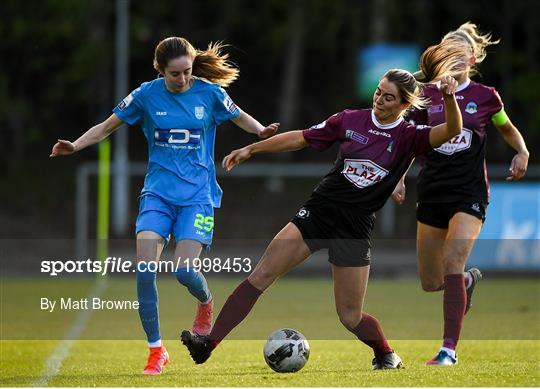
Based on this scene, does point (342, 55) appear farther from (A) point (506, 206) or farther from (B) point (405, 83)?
(B) point (405, 83)

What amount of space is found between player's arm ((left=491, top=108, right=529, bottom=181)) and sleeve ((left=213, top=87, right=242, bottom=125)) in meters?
1.95

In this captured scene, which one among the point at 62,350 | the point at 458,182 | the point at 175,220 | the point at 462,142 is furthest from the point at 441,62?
the point at 62,350

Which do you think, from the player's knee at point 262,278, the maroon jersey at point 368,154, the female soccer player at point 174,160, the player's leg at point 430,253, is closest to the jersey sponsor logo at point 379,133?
the maroon jersey at point 368,154

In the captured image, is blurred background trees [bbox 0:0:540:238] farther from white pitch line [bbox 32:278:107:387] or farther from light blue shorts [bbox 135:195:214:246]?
light blue shorts [bbox 135:195:214:246]

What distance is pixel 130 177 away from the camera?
86.5 feet

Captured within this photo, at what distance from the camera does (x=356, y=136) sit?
7496 millimetres

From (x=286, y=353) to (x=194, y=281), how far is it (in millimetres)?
805

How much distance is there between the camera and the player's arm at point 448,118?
7.16 meters

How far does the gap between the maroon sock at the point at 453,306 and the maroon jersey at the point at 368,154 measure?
876 mm

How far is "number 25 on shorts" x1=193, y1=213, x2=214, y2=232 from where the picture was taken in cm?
767

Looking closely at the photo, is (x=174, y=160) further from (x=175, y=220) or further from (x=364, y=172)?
(x=364, y=172)

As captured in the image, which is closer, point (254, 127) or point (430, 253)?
point (254, 127)

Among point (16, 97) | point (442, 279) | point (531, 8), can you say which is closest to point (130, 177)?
point (16, 97)

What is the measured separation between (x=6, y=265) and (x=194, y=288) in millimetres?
15453
